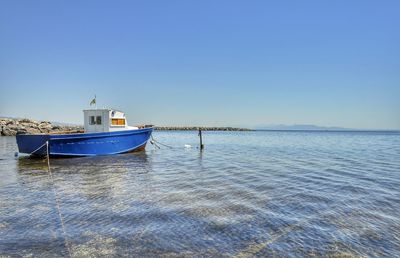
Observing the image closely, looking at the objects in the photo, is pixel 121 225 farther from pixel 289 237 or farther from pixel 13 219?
pixel 289 237

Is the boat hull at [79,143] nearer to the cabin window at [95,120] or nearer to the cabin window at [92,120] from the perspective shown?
the cabin window at [95,120]

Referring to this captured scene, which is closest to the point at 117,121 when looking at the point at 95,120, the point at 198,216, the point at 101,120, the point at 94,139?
the point at 101,120

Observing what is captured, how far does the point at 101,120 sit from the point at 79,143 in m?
2.92

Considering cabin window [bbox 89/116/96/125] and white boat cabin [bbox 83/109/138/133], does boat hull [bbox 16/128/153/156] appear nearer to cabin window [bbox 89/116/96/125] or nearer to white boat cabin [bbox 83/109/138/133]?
white boat cabin [bbox 83/109/138/133]

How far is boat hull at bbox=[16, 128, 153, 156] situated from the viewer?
21.3 metres

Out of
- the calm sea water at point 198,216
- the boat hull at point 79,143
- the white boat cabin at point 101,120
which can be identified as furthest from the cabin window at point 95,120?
the calm sea water at point 198,216

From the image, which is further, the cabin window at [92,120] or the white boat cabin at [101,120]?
the cabin window at [92,120]

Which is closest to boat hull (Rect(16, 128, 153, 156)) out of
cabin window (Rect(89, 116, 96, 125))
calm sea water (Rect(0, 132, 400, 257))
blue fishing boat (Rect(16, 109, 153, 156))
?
blue fishing boat (Rect(16, 109, 153, 156))

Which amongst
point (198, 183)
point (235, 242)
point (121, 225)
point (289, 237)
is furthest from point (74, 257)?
point (198, 183)

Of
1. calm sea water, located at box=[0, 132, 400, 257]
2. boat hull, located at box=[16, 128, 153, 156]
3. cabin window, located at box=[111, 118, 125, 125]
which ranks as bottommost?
calm sea water, located at box=[0, 132, 400, 257]

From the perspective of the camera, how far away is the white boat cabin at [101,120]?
24.7 m

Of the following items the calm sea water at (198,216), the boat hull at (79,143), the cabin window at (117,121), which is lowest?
the calm sea water at (198,216)

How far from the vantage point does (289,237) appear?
6609 millimetres

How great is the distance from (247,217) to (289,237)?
1.58 m
